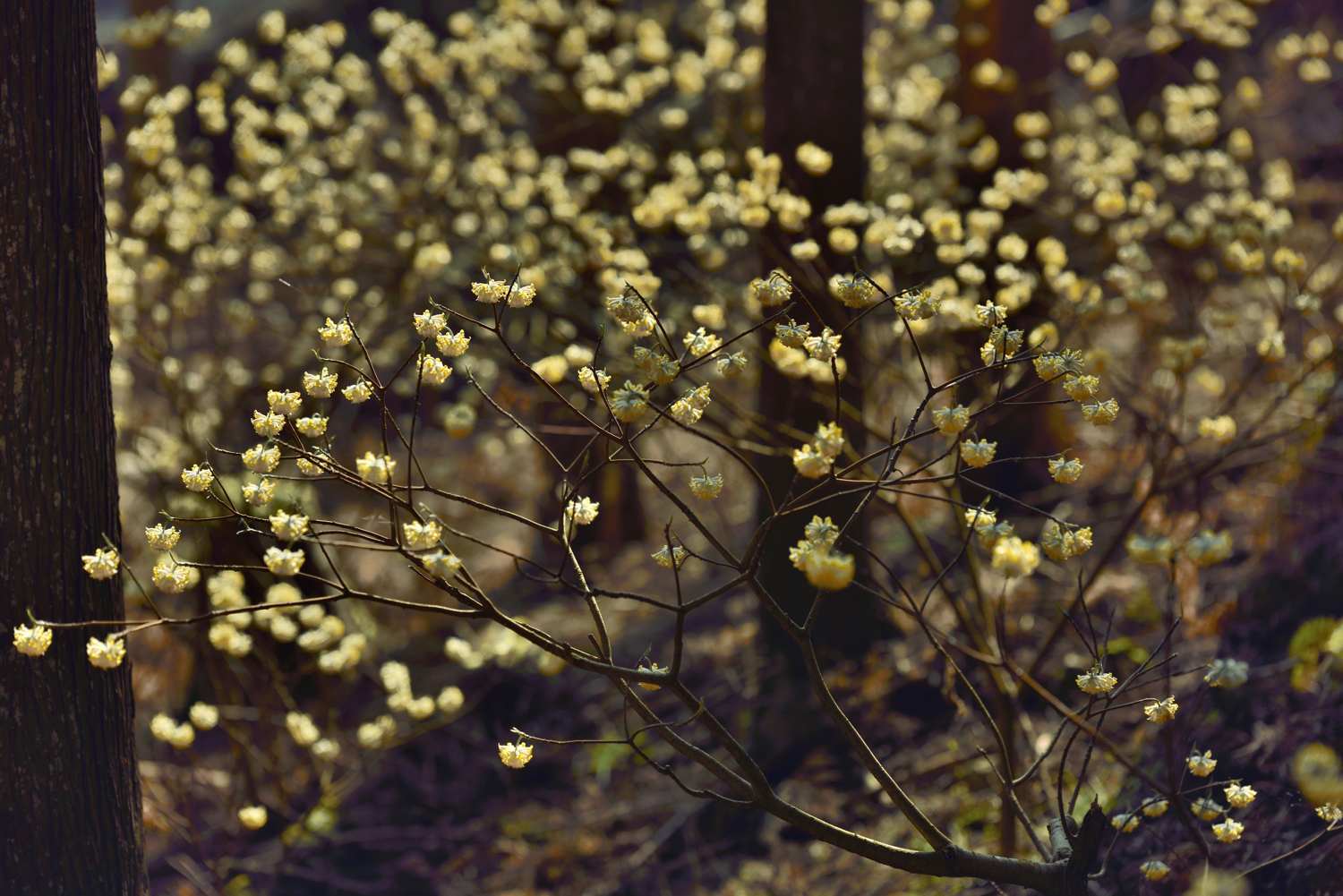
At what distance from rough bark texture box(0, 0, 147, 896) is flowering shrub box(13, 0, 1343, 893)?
247 millimetres

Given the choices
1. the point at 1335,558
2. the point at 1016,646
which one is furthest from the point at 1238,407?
the point at 1016,646

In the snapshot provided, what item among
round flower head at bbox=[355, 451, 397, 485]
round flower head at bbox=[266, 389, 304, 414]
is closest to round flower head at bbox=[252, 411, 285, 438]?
round flower head at bbox=[266, 389, 304, 414]

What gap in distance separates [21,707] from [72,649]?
0.17 metres

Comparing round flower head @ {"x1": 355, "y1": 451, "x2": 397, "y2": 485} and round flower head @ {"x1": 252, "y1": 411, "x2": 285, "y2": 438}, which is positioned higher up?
round flower head @ {"x1": 252, "y1": 411, "x2": 285, "y2": 438}

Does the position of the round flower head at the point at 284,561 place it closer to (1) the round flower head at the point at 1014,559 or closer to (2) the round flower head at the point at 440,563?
(2) the round flower head at the point at 440,563

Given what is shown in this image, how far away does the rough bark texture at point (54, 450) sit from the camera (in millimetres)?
2986

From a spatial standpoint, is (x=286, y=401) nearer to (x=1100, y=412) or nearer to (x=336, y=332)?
(x=336, y=332)

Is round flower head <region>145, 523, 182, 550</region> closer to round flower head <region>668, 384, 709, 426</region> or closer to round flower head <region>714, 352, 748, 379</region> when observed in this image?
round flower head <region>668, 384, 709, 426</region>

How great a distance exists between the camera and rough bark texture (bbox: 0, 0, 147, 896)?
299 centimetres

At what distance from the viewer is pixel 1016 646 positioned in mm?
5535

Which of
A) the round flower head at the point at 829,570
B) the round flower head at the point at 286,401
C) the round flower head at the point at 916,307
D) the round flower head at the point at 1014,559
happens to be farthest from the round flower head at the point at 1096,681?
the round flower head at the point at 286,401

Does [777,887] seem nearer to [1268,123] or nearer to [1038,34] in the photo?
[1038,34]

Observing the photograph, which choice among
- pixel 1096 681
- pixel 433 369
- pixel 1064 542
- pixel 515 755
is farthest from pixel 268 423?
pixel 1096 681

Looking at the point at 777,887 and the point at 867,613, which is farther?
the point at 867,613
